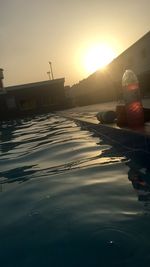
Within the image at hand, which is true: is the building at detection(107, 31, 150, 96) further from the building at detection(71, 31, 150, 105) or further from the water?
the water

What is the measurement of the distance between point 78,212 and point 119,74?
29727 mm

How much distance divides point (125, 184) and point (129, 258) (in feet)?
6.21

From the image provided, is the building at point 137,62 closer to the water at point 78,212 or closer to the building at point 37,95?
the building at point 37,95

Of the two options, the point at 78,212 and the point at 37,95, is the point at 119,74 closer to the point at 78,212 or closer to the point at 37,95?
the point at 37,95

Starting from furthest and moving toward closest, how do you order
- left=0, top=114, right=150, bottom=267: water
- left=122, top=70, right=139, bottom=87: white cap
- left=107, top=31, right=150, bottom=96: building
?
left=107, top=31, right=150, bottom=96: building
left=122, top=70, right=139, bottom=87: white cap
left=0, top=114, right=150, bottom=267: water

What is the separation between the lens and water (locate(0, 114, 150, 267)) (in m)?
2.61

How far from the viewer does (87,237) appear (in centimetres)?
288

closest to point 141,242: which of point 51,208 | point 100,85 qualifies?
point 51,208

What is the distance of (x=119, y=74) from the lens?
106 feet

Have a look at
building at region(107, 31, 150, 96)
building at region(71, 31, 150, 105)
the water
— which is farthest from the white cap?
building at region(107, 31, 150, 96)

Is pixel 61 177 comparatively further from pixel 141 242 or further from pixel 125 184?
pixel 141 242

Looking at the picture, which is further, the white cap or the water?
the white cap

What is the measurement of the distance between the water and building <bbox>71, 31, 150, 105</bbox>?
1666 cm

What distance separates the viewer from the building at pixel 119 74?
25173 millimetres
